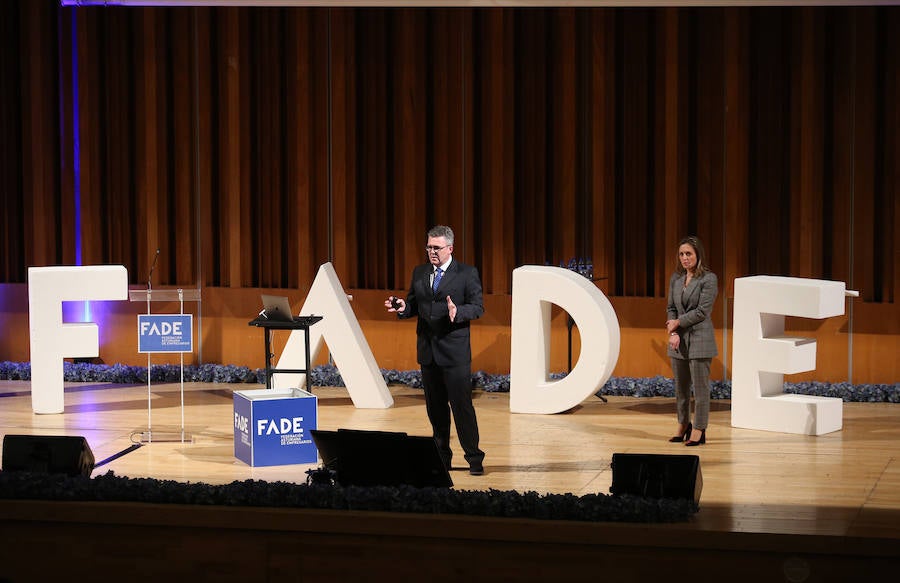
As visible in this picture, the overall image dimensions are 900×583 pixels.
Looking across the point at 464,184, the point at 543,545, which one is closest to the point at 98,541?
the point at 543,545

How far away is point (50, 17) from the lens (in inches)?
439

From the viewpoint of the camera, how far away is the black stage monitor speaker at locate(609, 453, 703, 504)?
5.30m

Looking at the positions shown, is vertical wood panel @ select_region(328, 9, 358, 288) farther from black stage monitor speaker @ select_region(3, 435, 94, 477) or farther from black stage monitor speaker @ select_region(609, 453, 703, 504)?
black stage monitor speaker @ select_region(609, 453, 703, 504)

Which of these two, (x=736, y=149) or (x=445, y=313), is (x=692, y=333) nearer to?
(x=445, y=313)

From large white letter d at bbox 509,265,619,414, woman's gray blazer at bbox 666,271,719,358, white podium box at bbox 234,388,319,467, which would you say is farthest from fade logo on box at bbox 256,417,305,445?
woman's gray blazer at bbox 666,271,719,358

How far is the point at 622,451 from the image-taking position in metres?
7.52

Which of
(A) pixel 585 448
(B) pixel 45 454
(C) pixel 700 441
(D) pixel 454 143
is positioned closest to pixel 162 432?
(B) pixel 45 454

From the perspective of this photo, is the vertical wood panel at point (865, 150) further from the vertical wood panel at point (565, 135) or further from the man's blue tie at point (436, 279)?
the man's blue tie at point (436, 279)

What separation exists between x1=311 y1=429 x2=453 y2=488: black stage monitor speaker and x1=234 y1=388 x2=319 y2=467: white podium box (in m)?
1.38

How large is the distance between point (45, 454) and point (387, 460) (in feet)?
5.64

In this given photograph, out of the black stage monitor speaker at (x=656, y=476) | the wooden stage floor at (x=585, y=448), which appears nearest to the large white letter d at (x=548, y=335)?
the wooden stage floor at (x=585, y=448)

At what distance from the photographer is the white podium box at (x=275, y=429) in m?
6.95

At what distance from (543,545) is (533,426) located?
11.5 ft

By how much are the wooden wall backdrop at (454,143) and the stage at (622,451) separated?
4.45 ft
